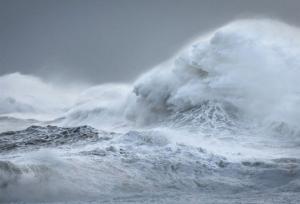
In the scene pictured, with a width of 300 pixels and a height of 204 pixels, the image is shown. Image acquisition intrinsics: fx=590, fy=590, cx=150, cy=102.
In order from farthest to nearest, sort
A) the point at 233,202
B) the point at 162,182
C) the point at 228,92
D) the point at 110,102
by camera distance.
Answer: the point at 110,102
the point at 228,92
the point at 162,182
the point at 233,202

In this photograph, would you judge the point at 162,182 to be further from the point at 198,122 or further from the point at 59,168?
the point at 198,122

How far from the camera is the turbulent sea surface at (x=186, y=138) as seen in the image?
19.1m

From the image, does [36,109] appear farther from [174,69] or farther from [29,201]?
[29,201]

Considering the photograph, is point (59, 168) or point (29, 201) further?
point (59, 168)

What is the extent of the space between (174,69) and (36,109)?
1033 inches

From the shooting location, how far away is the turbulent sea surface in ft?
62.5

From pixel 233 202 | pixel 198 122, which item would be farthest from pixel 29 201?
pixel 198 122

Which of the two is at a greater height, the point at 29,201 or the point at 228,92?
the point at 228,92

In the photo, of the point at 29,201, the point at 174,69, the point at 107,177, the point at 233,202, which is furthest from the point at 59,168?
the point at 174,69

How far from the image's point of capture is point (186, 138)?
28.3 meters

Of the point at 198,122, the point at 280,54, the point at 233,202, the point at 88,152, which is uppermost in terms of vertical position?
the point at 280,54

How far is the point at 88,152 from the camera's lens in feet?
79.4

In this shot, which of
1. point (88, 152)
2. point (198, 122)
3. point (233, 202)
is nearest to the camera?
point (233, 202)

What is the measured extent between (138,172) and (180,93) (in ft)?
49.7
